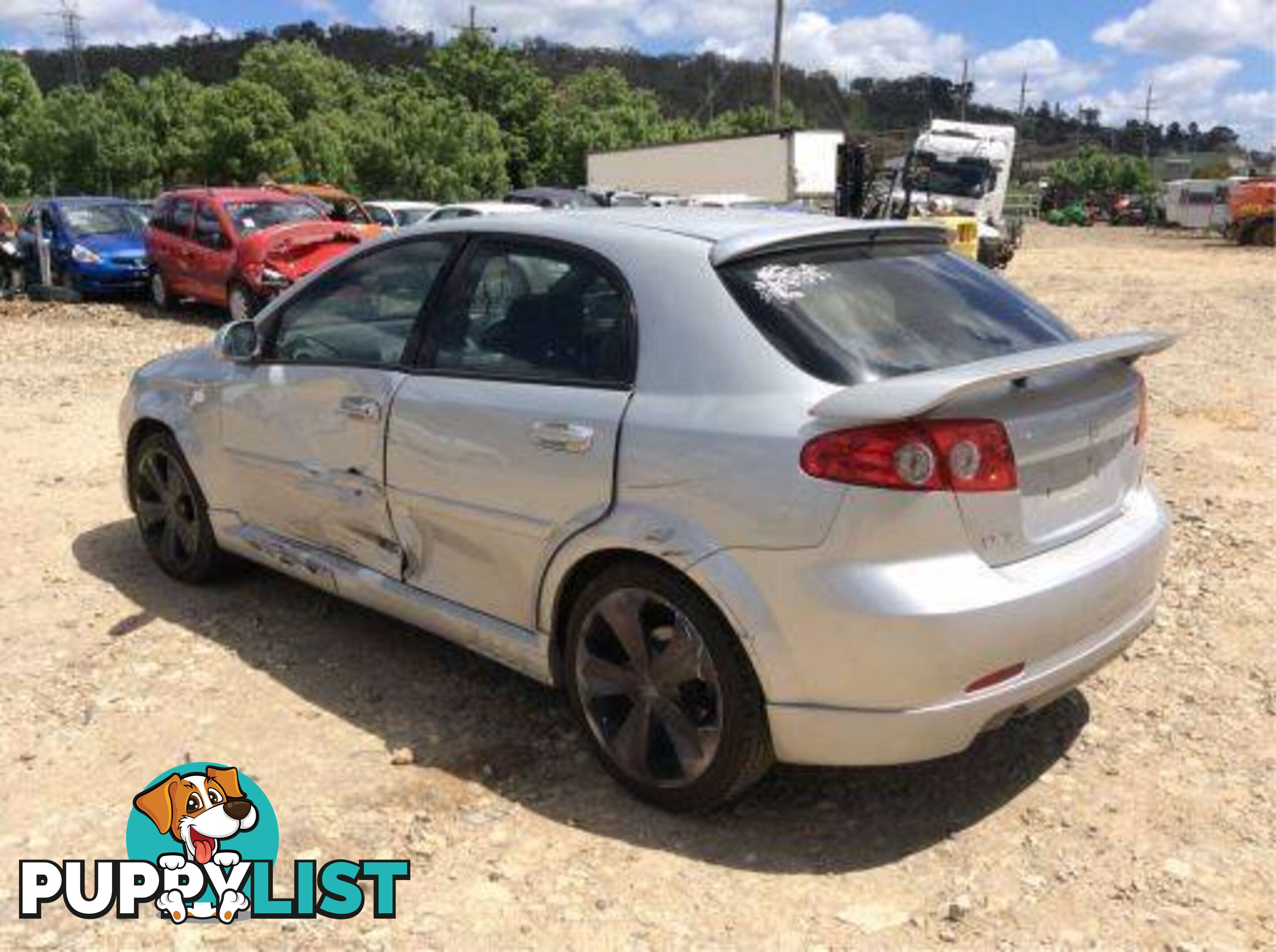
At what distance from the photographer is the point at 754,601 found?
3086mm

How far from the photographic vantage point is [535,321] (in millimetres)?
3801

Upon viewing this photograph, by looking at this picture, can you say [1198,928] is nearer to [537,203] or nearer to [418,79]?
[537,203]

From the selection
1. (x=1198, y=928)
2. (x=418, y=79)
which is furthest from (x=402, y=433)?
(x=418, y=79)

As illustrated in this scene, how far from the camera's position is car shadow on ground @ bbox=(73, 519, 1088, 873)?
11.2 feet

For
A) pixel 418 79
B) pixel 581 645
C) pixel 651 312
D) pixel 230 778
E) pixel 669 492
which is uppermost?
pixel 418 79

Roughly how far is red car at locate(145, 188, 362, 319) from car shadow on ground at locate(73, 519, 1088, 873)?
9205 millimetres

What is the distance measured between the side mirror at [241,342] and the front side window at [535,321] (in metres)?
1.04

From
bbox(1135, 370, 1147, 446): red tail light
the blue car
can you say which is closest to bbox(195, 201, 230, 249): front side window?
the blue car

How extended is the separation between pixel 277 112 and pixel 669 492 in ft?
164

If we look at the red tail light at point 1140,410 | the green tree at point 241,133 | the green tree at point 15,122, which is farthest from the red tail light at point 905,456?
the green tree at point 15,122

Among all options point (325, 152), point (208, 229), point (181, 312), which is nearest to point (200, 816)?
point (208, 229)

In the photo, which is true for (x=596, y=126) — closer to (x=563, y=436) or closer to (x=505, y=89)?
(x=505, y=89)

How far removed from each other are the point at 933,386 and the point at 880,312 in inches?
20.8

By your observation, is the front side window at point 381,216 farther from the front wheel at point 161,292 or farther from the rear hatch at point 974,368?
the rear hatch at point 974,368
